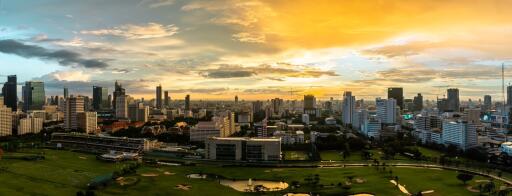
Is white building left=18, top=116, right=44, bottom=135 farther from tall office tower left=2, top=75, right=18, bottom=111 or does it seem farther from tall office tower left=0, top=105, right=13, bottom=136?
tall office tower left=2, top=75, right=18, bottom=111

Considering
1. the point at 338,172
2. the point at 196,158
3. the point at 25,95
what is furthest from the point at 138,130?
the point at 25,95

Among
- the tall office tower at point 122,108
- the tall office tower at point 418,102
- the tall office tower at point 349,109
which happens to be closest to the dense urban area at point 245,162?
the tall office tower at point 349,109

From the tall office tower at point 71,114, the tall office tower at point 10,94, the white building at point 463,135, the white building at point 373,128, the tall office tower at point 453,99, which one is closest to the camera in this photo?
the white building at point 463,135

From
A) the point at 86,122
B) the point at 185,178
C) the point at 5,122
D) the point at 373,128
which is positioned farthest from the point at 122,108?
the point at 185,178

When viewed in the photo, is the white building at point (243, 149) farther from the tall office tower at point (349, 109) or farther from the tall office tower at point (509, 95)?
the tall office tower at point (509, 95)

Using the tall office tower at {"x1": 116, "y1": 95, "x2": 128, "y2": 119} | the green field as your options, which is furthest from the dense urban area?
the tall office tower at {"x1": 116, "y1": 95, "x2": 128, "y2": 119}
